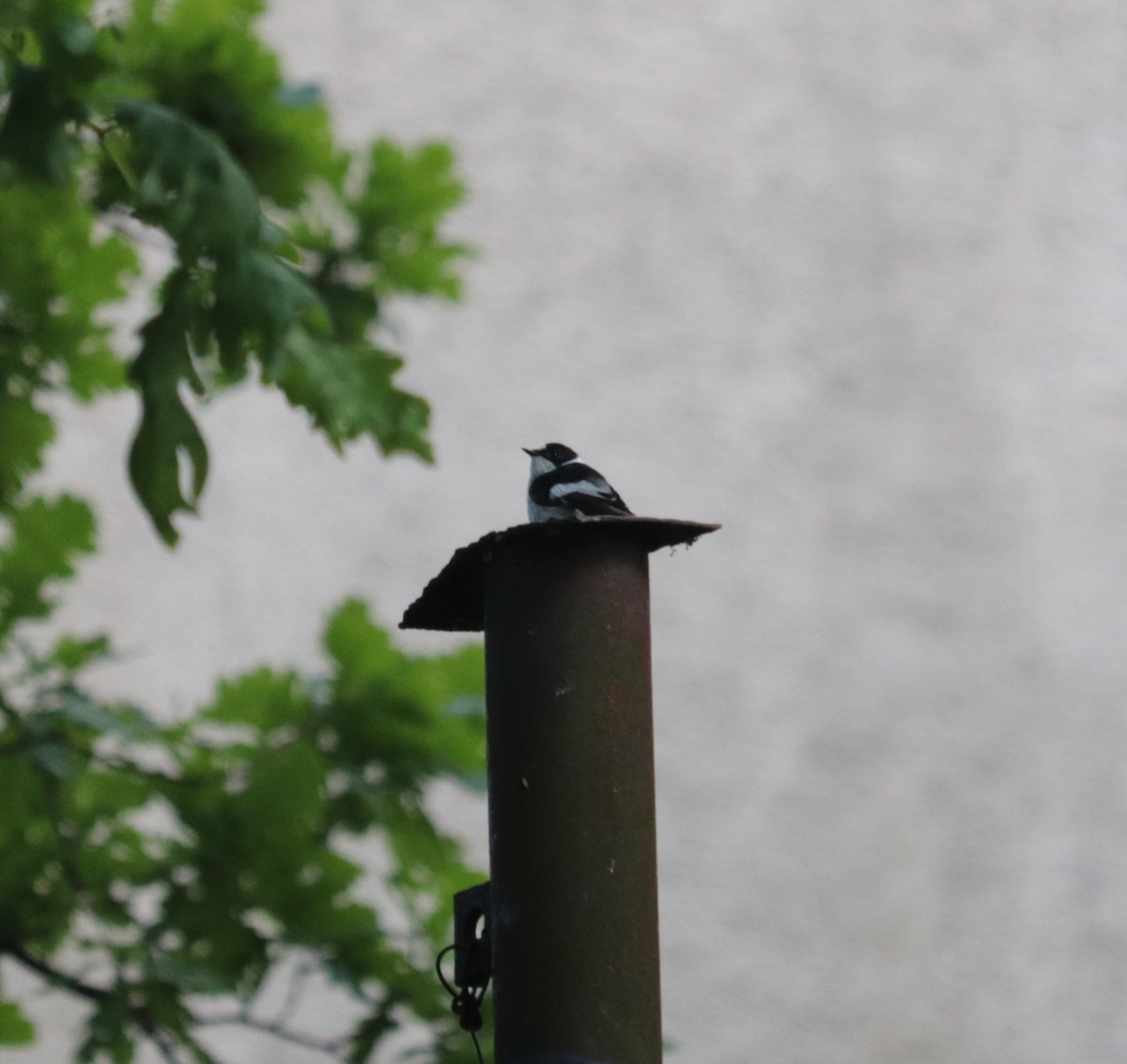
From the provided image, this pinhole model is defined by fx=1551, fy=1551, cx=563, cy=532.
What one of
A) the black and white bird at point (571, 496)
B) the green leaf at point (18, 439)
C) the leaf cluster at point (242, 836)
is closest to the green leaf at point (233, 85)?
the green leaf at point (18, 439)

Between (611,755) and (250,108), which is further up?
(250,108)

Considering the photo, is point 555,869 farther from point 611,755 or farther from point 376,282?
point 376,282

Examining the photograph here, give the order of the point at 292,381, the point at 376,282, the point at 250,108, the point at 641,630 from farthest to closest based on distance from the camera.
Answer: the point at 376,282, the point at 250,108, the point at 292,381, the point at 641,630

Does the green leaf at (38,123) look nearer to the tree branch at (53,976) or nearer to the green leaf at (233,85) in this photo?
the green leaf at (233,85)

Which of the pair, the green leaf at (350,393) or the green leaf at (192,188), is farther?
the green leaf at (350,393)

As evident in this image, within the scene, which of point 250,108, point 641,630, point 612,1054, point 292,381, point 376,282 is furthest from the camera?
point 376,282

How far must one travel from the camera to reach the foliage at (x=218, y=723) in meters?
2.85

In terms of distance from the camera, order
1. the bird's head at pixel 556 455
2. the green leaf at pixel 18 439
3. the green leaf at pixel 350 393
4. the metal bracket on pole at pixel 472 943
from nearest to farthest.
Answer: the metal bracket on pole at pixel 472 943 → the bird's head at pixel 556 455 → the green leaf at pixel 350 393 → the green leaf at pixel 18 439

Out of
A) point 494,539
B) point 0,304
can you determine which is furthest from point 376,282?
point 494,539

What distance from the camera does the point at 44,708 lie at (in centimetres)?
306

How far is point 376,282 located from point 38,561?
91 centimetres

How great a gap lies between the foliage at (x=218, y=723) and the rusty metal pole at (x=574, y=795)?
0.76 meters

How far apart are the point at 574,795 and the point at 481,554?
313 mm

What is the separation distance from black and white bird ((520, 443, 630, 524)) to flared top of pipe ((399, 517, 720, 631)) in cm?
9
